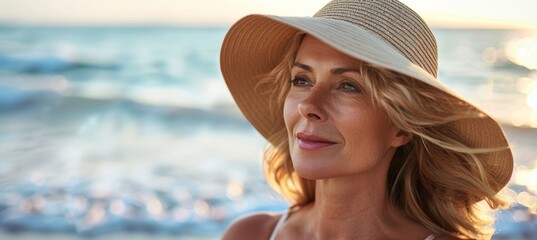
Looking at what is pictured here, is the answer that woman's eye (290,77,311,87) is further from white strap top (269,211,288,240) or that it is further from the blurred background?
the blurred background

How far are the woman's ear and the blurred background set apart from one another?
333cm

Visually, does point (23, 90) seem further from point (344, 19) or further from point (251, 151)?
point (344, 19)

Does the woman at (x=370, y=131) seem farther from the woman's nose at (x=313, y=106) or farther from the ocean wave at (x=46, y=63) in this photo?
the ocean wave at (x=46, y=63)

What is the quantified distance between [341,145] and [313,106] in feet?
0.49

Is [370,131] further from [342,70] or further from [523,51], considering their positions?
[523,51]

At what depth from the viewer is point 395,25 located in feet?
8.85

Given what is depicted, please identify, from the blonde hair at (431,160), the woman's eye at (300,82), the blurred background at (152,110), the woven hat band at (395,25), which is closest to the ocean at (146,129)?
the blurred background at (152,110)

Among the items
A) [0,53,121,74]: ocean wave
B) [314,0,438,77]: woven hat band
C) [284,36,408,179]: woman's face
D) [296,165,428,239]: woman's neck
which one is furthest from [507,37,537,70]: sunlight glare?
[284,36,408,179]: woman's face

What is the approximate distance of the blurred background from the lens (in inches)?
252

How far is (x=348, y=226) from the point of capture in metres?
2.92

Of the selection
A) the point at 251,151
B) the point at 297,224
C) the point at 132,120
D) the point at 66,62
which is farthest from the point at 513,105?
the point at 297,224

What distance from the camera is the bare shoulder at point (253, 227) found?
318 cm

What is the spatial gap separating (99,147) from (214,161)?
1109mm

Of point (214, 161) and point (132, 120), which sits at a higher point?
point (132, 120)
